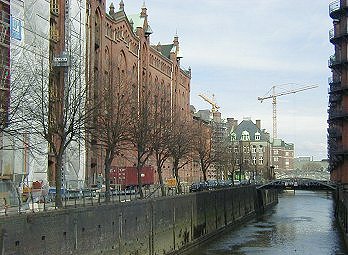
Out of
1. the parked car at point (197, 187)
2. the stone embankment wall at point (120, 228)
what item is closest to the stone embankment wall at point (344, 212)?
the stone embankment wall at point (120, 228)

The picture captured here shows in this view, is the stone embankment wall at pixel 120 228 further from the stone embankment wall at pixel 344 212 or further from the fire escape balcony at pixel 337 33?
the fire escape balcony at pixel 337 33

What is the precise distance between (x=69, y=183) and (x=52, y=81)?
615 inches

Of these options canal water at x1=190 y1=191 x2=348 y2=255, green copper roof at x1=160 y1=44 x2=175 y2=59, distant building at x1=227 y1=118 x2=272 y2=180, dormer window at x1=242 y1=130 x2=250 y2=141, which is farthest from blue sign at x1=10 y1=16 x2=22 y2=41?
dormer window at x1=242 y1=130 x2=250 y2=141

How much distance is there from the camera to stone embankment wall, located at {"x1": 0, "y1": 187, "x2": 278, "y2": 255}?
22.3 meters

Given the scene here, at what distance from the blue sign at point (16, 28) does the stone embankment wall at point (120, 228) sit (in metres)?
19.7

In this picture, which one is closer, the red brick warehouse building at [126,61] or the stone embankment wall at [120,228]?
the stone embankment wall at [120,228]

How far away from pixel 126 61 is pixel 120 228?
54011 mm

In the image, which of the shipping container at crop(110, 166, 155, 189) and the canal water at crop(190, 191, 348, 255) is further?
the shipping container at crop(110, 166, 155, 189)

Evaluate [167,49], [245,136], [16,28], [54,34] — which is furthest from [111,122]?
[245,136]

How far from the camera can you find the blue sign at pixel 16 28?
4781cm

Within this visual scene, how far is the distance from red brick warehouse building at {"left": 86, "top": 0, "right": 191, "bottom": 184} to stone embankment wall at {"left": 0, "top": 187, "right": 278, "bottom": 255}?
10506mm

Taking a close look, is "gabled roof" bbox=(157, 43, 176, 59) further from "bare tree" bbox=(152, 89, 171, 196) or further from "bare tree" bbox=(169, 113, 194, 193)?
"bare tree" bbox=(152, 89, 171, 196)

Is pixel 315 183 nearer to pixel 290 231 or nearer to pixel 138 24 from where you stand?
pixel 290 231

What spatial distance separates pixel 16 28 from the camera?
48.5m
